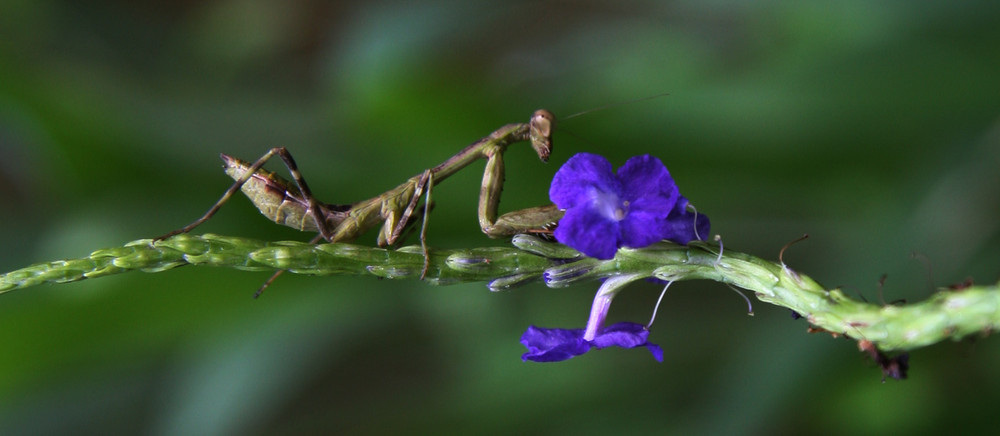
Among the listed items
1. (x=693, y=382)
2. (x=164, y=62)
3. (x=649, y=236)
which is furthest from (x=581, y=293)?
(x=164, y=62)

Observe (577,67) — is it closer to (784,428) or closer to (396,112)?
(396,112)

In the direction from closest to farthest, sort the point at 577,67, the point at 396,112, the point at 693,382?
the point at 396,112 → the point at 693,382 → the point at 577,67

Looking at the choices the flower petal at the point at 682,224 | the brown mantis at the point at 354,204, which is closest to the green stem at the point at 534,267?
the flower petal at the point at 682,224

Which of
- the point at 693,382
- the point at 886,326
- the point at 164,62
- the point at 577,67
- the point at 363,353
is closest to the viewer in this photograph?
the point at 886,326

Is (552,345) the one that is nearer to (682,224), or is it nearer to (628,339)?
(628,339)

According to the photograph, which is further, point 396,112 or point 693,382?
point 693,382

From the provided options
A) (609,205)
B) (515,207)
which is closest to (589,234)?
(609,205)

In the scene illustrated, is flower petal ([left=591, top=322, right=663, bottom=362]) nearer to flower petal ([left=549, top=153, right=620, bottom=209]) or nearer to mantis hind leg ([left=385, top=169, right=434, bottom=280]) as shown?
flower petal ([left=549, top=153, right=620, bottom=209])
